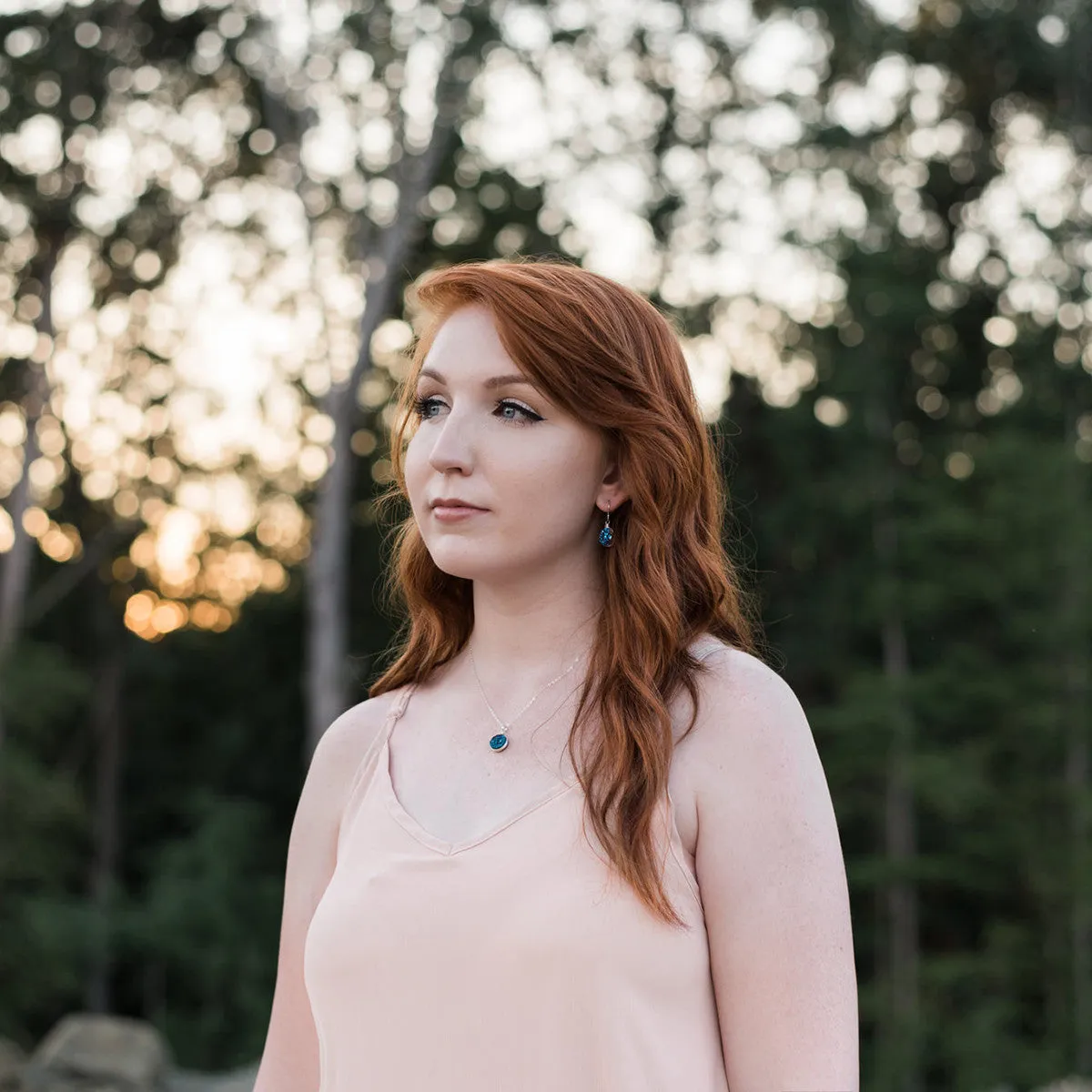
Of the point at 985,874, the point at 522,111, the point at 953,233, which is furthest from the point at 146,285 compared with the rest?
the point at 985,874

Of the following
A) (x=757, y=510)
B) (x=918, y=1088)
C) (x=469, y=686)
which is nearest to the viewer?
(x=469, y=686)

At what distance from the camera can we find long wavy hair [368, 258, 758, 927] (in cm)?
151

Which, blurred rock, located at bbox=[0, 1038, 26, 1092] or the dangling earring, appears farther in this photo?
blurred rock, located at bbox=[0, 1038, 26, 1092]

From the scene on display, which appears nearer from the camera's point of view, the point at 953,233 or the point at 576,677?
the point at 576,677

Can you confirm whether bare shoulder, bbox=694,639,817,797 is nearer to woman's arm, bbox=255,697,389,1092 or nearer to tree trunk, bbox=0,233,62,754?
woman's arm, bbox=255,697,389,1092

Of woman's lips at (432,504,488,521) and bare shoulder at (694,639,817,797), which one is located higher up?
woman's lips at (432,504,488,521)

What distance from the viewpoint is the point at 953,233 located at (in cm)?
1617

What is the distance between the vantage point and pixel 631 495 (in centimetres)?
163

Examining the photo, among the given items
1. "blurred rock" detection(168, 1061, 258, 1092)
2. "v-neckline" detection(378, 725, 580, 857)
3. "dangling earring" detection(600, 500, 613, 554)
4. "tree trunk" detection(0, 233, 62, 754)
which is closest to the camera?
"v-neckline" detection(378, 725, 580, 857)

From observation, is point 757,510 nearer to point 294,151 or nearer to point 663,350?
point 294,151

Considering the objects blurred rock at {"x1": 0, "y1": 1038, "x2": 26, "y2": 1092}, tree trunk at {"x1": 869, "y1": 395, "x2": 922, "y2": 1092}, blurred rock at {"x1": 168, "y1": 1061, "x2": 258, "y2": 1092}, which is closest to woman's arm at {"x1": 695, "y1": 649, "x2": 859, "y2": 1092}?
blurred rock at {"x1": 0, "y1": 1038, "x2": 26, "y2": 1092}

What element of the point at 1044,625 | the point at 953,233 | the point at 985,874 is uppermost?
the point at 953,233

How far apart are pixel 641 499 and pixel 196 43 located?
14416 millimetres

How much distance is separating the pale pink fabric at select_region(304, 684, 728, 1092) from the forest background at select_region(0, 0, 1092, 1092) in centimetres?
1215
